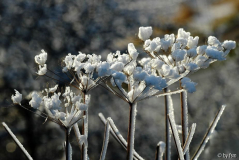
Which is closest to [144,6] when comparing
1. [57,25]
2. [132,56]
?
[57,25]

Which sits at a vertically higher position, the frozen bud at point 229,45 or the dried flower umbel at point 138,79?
A: the frozen bud at point 229,45

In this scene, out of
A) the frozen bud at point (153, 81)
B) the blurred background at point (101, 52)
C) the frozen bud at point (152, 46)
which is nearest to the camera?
the frozen bud at point (153, 81)

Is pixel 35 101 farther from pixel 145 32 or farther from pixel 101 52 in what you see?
pixel 101 52

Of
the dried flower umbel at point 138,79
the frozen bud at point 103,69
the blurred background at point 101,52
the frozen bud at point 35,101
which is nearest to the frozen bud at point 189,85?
the dried flower umbel at point 138,79

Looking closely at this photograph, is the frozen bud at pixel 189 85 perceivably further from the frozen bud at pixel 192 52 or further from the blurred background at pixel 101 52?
the blurred background at pixel 101 52

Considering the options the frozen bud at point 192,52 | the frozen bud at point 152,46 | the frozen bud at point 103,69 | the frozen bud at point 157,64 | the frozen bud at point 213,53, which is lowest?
the frozen bud at point 103,69

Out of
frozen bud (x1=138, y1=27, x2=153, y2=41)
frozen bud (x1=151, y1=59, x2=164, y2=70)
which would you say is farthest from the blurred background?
frozen bud (x1=151, y1=59, x2=164, y2=70)

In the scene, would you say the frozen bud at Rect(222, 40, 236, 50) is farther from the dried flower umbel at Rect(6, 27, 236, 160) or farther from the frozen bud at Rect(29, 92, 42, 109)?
the frozen bud at Rect(29, 92, 42, 109)

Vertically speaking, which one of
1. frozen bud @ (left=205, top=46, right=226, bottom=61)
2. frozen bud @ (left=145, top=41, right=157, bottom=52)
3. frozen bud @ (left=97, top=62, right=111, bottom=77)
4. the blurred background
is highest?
the blurred background
